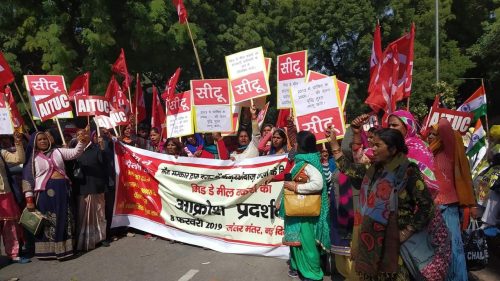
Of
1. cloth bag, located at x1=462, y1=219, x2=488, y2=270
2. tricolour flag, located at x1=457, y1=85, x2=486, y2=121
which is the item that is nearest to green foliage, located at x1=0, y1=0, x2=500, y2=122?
tricolour flag, located at x1=457, y1=85, x2=486, y2=121

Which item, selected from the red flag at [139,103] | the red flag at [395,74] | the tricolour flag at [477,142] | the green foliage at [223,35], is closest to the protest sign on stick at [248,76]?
the red flag at [395,74]

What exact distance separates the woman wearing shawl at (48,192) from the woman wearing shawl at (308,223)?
292 cm

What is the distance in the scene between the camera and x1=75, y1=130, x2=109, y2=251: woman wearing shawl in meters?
5.98

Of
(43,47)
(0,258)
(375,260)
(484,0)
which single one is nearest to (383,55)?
(375,260)

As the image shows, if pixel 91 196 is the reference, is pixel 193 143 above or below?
above

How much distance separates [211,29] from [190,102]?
12.2 meters

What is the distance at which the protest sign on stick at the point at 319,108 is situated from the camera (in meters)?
4.85

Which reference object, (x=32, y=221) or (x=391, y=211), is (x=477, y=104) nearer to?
(x=391, y=211)

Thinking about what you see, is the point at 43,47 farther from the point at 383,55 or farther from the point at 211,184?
the point at 383,55

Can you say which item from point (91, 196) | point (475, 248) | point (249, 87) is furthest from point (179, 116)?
point (475, 248)

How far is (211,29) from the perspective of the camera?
739 inches

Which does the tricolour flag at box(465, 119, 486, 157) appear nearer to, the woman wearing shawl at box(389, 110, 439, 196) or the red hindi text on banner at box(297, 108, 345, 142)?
the red hindi text on banner at box(297, 108, 345, 142)

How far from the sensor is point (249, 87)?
6.42 m

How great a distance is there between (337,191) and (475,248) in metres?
1.43
